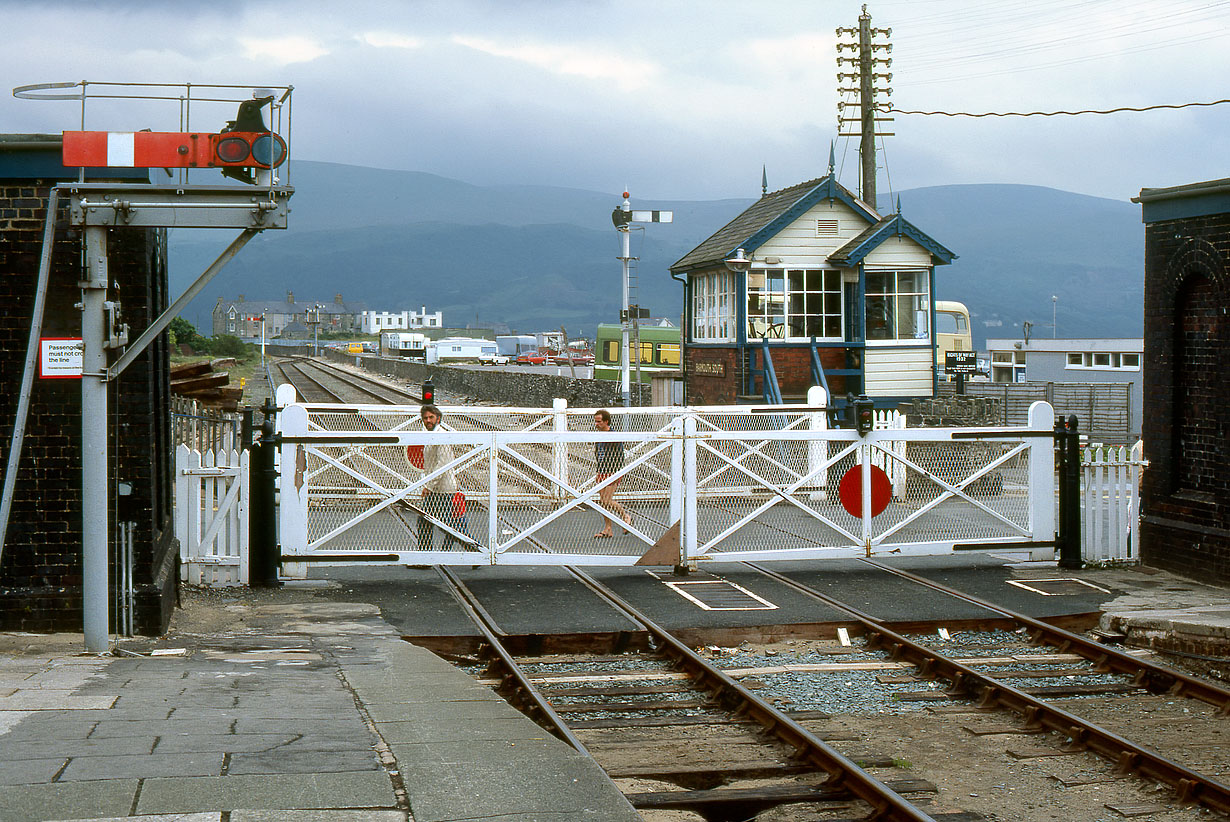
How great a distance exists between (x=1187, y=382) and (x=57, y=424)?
430 inches

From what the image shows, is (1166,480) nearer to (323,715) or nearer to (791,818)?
(791,818)

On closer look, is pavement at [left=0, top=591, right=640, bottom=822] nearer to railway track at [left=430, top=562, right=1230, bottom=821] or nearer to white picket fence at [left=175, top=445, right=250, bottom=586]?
railway track at [left=430, top=562, right=1230, bottom=821]

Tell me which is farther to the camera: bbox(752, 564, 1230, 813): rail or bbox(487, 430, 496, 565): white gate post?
bbox(487, 430, 496, 565): white gate post

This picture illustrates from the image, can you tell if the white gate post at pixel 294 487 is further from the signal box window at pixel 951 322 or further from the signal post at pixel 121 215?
the signal box window at pixel 951 322

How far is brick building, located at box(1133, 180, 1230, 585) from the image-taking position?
484 inches

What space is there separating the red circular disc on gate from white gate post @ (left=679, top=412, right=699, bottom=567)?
1632 millimetres

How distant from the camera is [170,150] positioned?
8930 millimetres

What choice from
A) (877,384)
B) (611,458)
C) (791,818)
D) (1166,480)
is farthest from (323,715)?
(877,384)

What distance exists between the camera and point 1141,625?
10.1 meters

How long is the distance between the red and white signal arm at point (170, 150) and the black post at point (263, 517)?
3.51 meters

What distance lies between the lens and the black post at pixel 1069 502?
13081 millimetres

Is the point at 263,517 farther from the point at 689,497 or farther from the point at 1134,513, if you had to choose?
the point at 1134,513

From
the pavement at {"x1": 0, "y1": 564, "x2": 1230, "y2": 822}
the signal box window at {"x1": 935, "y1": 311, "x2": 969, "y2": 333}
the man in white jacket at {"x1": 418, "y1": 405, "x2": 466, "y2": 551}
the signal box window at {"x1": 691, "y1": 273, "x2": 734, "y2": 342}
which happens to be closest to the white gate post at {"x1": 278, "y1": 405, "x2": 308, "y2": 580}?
the man in white jacket at {"x1": 418, "y1": 405, "x2": 466, "y2": 551}

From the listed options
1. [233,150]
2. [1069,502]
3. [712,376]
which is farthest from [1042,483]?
[712,376]
